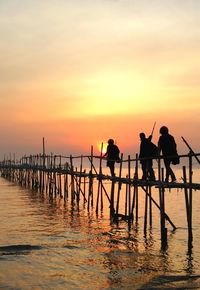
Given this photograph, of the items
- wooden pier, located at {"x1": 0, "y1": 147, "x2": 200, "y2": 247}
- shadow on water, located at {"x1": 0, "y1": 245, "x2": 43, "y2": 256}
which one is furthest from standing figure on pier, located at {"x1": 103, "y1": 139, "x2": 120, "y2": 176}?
shadow on water, located at {"x1": 0, "y1": 245, "x2": 43, "y2": 256}

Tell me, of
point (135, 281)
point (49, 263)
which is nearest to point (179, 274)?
point (135, 281)

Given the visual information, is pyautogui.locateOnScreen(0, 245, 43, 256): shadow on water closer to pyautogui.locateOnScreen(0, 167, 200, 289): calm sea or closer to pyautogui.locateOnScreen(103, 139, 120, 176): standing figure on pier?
pyautogui.locateOnScreen(0, 167, 200, 289): calm sea

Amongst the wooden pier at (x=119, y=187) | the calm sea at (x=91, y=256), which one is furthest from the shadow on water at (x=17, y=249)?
the wooden pier at (x=119, y=187)

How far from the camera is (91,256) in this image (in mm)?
12508

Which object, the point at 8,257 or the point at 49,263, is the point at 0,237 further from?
the point at 49,263

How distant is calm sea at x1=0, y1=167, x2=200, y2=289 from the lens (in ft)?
32.6

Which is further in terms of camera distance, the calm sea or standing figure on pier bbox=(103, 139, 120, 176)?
standing figure on pier bbox=(103, 139, 120, 176)

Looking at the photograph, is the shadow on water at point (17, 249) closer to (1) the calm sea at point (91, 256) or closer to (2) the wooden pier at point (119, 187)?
(1) the calm sea at point (91, 256)

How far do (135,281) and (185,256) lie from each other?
10.8 ft

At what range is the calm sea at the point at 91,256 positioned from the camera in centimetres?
994

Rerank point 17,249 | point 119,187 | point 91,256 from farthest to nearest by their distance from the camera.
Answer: point 119,187, point 17,249, point 91,256

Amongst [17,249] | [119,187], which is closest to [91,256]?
[17,249]

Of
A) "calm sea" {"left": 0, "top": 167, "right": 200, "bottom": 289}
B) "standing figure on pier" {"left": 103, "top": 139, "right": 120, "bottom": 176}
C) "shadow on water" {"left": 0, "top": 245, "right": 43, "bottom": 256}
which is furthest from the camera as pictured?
"standing figure on pier" {"left": 103, "top": 139, "right": 120, "bottom": 176}

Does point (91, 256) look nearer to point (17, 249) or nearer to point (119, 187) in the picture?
point (17, 249)
